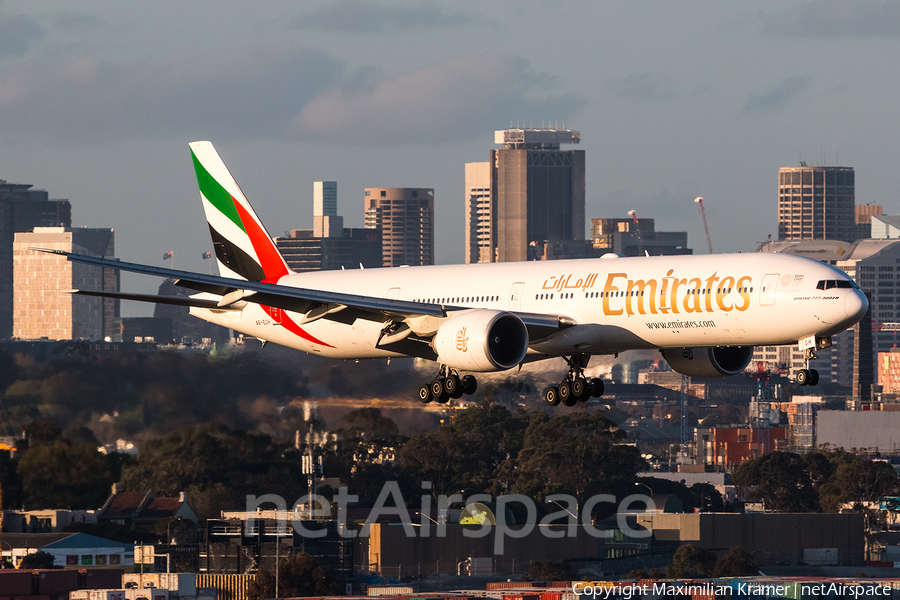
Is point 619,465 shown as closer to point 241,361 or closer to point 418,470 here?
point 418,470

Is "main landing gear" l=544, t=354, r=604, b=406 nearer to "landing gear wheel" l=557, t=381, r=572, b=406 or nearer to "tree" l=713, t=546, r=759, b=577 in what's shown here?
"landing gear wheel" l=557, t=381, r=572, b=406

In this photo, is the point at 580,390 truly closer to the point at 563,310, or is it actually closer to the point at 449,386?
the point at 563,310

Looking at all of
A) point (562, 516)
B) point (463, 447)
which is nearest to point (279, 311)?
point (562, 516)

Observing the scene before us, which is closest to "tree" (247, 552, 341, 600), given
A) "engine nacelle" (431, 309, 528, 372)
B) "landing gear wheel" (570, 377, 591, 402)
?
"landing gear wheel" (570, 377, 591, 402)

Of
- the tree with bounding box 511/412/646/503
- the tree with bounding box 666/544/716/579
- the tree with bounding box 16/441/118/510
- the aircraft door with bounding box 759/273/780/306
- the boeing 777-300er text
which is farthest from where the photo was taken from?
the tree with bounding box 511/412/646/503

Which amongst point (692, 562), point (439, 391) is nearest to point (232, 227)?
point (439, 391)

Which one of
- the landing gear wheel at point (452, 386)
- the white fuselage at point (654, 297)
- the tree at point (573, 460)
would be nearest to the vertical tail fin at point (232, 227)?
the white fuselage at point (654, 297)
